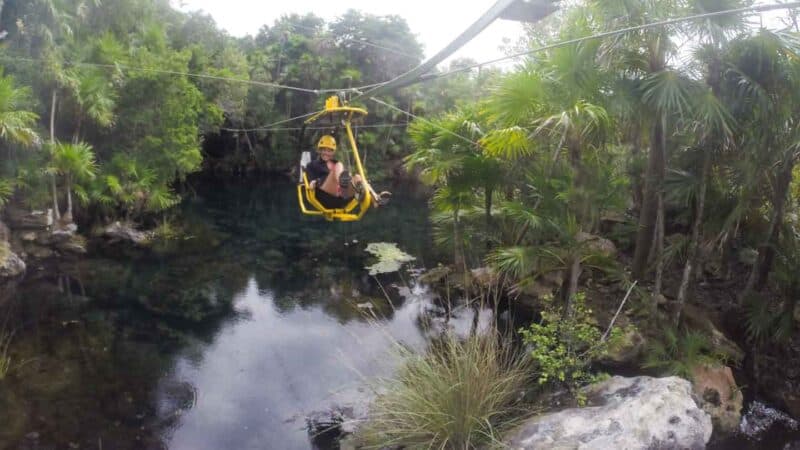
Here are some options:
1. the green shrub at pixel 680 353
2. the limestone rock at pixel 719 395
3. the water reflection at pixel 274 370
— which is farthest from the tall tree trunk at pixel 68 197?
the limestone rock at pixel 719 395

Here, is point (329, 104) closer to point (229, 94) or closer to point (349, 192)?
point (349, 192)

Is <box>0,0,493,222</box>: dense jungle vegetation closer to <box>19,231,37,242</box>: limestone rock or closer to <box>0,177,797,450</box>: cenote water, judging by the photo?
<box>19,231,37,242</box>: limestone rock

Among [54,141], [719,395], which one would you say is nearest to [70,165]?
[54,141]

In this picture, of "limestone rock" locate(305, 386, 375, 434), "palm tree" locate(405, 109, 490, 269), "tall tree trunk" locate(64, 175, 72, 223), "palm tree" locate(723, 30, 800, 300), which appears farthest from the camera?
"tall tree trunk" locate(64, 175, 72, 223)

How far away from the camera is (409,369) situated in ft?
17.3

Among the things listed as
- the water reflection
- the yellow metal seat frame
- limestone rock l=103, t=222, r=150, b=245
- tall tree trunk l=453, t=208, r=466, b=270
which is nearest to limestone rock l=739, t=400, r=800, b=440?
the water reflection

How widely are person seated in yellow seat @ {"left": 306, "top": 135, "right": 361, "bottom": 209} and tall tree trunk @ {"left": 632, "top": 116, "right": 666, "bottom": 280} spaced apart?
13.1 feet

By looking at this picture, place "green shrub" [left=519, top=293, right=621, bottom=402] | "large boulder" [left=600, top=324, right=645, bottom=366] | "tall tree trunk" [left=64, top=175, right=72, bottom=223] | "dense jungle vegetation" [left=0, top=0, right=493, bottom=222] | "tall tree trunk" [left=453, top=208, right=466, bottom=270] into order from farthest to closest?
1. "tall tree trunk" [left=64, top=175, right=72, bottom=223]
2. "dense jungle vegetation" [left=0, top=0, right=493, bottom=222]
3. "tall tree trunk" [left=453, top=208, right=466, bottom=270]
4. "large boulder" [left=600, top=324, right=645, bottom=366]
5. "green shrub" [left=519, top=293, right=621, bottom=402]

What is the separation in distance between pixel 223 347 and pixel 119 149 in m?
9.92

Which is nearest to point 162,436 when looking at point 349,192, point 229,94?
point 349,192

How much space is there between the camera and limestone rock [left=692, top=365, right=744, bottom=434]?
6.52m

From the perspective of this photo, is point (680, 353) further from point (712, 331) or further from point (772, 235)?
point (772, 235)

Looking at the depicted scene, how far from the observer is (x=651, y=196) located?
26.5 feet

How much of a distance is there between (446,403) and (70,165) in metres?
12.7
